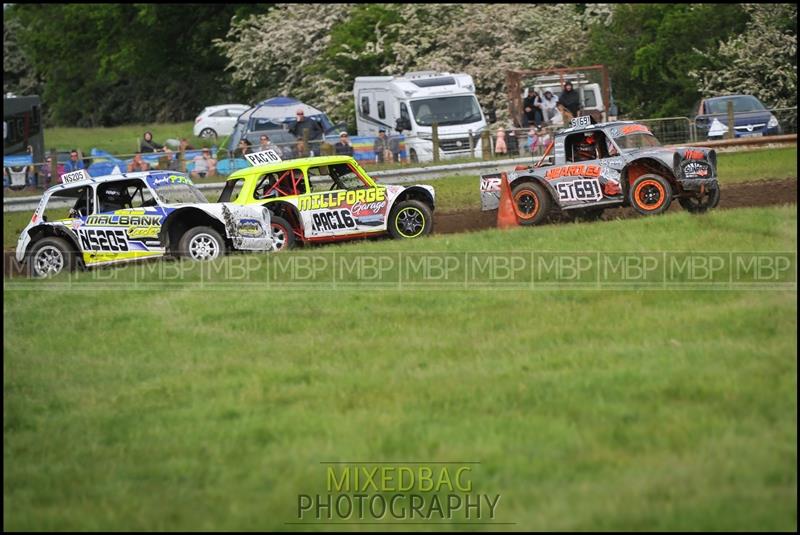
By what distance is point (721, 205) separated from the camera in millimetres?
18078

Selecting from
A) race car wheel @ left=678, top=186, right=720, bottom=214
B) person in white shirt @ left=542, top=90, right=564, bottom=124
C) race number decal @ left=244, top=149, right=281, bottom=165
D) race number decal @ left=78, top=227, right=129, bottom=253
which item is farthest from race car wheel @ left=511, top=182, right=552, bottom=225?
person in white shirt @ left=542, top=90, right=564, bottom=124

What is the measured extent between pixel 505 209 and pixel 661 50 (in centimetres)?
1788

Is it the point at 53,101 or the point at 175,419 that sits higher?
the point at 53,101

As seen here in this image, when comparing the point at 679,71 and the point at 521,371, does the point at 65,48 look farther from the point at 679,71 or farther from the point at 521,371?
the point at 521,371

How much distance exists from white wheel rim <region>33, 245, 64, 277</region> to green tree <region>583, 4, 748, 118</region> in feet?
69.3

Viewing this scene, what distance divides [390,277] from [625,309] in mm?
3306

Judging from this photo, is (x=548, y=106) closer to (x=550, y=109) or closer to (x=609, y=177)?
(x=550, y=109)

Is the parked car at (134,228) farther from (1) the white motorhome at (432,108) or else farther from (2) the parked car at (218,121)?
(2) the parked car at (218,121)

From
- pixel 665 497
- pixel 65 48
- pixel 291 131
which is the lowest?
pixel 665 497

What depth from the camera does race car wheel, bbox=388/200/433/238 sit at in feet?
55.1

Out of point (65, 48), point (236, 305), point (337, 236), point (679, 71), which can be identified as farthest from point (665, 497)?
point (65, 48)

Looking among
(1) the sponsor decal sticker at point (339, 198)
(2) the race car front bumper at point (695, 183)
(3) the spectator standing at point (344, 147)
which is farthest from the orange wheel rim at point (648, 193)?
(3) the spectator standing at point (344, 147)

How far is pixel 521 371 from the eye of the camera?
9.14 m

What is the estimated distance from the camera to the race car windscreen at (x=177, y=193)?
16.2 m
